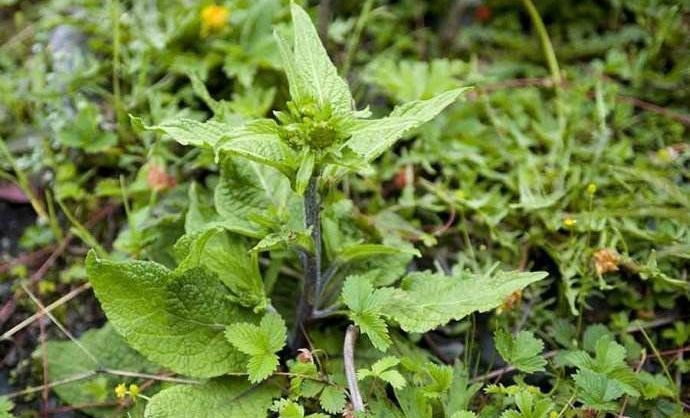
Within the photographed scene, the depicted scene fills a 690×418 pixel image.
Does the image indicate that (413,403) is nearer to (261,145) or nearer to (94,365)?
(261,145)

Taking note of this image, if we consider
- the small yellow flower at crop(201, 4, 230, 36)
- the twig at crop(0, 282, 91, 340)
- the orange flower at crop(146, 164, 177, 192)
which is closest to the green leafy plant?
the orange flower at crop(146, 164, 177, 192)

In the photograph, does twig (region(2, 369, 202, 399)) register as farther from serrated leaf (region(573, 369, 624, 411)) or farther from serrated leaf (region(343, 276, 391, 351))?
serrated leaf (region(573, 369, 624, 411))

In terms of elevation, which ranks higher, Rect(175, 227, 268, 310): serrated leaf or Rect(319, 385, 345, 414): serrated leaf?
Rect(175, 227, 268, 310): serrated leaf

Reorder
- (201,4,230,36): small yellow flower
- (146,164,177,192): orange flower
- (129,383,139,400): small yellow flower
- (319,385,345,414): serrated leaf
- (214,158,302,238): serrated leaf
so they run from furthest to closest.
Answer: (201,4,230,36): small yellow flower, (146,164,177,192): orange flower, (214,158,302,238): serrated leaf, (129,383,139,400): small yellow flower, (319,385,345,414): serrated leaf

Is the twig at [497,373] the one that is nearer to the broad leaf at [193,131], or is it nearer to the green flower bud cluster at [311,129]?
the green flower bud cluster at [311,129]

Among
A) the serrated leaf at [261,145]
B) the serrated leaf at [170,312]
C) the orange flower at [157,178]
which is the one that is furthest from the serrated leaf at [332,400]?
the orange flower at [157,178]

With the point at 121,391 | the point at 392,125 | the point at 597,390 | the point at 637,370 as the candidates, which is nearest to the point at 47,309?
the point at 121,391

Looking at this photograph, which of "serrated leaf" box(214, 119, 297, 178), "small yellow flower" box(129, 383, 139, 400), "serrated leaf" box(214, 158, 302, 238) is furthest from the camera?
"serrated leaf" box(214, 158, 302, 238)
